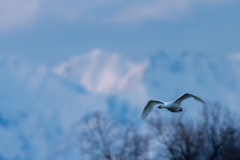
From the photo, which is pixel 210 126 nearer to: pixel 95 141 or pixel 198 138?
pixel 198 138

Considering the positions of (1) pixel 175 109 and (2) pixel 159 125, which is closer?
(1) pixel 175 109

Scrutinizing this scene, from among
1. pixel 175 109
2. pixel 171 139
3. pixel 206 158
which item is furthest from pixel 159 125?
pixel 175 109

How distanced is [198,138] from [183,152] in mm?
2906

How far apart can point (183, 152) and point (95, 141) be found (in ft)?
27.7

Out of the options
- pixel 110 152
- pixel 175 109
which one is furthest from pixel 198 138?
pixel 175 109

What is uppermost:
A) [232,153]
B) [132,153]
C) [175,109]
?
[132,153]

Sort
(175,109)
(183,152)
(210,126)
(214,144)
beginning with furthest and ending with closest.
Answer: (210,126) → (214,144) → (183,152) → (175,109)

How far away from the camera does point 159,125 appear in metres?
48.0

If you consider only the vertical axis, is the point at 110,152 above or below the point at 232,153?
above

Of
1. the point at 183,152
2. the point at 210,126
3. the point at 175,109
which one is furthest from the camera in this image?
the point at 210,126

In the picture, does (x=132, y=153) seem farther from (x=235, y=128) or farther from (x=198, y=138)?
(x=235, y=128)

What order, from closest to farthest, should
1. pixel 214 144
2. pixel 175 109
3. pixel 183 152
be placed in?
pixel 175 109, pixel 183 152, pixel 214 144

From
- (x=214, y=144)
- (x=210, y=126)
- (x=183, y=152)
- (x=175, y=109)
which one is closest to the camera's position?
Answer: (x=175, y=109)

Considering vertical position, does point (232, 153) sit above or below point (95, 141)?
below
